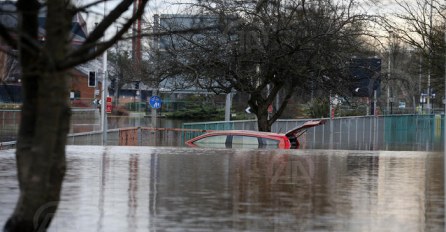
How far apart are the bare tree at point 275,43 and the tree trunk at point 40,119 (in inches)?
513

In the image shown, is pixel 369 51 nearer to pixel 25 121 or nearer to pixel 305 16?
pixel 305 16

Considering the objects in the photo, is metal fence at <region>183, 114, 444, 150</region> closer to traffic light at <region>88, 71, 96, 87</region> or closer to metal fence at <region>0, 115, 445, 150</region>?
metal fence at <region>0, 115, 445, 150</region>

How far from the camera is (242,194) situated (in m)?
9.37

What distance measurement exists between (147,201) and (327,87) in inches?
522

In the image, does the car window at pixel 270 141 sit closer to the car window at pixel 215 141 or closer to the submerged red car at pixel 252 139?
the submerged red car at pixel 252 139

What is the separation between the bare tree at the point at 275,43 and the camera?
748 inches

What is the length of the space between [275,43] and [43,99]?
14.5 meters

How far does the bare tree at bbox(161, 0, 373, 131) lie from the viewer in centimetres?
1900

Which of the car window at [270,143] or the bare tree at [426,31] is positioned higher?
the bare tree at [426,31]

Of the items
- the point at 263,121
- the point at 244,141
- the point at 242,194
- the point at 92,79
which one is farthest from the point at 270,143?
the point at 92,79

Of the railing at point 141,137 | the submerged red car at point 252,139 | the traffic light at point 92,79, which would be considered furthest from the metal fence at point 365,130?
the submerged red car at point 252,139

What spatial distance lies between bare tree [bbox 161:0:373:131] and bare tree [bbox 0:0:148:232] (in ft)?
42.7

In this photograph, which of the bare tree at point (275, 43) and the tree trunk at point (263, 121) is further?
the tree trunk at point (263, 121)

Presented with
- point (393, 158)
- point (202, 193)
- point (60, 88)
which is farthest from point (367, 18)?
point (60, 88)
